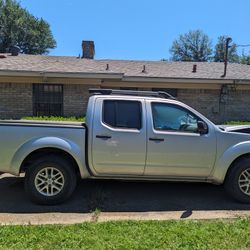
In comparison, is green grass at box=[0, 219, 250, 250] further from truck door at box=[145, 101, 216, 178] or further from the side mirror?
the side mirror

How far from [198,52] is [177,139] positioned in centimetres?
5514

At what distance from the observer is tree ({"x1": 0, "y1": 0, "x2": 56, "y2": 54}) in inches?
1847

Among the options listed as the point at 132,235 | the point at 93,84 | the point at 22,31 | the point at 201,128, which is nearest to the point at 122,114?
the point at 201,128

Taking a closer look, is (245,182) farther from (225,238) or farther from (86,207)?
(86,207)

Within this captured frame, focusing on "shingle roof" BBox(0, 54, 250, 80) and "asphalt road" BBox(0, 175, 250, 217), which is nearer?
"asphalt road" BBox(0, 175, 250, 217)

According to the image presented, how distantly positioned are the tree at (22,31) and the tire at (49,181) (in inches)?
1655

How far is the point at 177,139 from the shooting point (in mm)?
5918

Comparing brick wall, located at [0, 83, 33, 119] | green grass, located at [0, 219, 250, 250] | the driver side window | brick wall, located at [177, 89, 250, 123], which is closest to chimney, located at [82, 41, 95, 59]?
brick wall, located at [0, 83, 33, 119]

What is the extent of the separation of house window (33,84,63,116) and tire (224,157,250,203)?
10.4 m

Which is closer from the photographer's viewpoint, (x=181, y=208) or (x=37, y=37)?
(x=181, y=208)

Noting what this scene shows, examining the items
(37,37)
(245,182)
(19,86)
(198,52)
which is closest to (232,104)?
(19,86)

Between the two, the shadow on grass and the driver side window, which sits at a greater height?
the driver side window

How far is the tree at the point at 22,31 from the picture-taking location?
46.9 meters

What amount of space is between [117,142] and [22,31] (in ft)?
151
